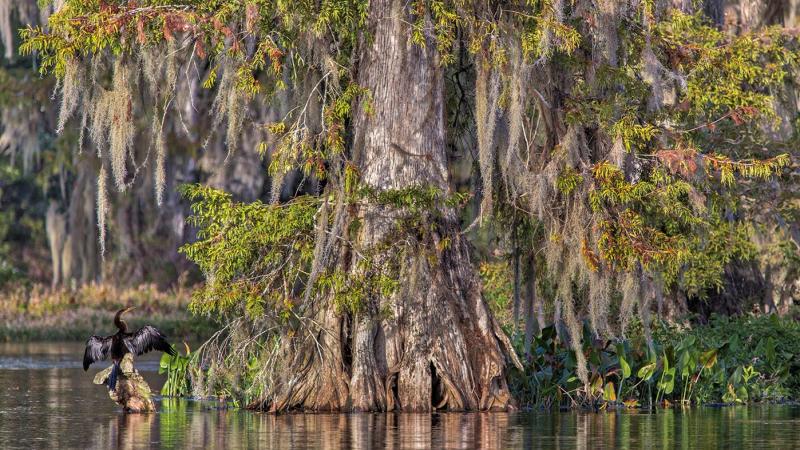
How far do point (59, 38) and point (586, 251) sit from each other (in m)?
6.30

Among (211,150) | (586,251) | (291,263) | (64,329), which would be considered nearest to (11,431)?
(291,263)

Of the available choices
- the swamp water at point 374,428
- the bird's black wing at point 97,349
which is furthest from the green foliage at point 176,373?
the bird's black wing at point 97,349

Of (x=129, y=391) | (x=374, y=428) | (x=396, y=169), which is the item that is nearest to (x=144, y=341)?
(x=129, y=391)

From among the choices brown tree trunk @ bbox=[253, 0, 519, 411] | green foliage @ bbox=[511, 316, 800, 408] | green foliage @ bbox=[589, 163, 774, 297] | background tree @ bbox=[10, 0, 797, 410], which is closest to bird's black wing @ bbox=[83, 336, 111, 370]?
background tree @ bbox=[10, 0, 797, 410]

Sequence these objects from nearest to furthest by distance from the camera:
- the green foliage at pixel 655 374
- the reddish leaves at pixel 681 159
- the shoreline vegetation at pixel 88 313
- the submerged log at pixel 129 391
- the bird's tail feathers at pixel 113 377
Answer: the bird's tail feathers at pixel 113 377 < the reddish leaves at pixel 681 159 < the submerged log at pixel 129 391 < the green foliage at pixel 655 374 < the shoreline vegetation at pixel 88 313

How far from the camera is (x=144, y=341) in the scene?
19.0 metres

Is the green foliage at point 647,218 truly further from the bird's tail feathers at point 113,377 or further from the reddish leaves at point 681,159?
the bird's tail feathers at point 113,377

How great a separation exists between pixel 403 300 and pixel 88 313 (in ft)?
75.0

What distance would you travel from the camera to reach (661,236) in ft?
61.3

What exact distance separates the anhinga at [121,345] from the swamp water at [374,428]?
604 mm

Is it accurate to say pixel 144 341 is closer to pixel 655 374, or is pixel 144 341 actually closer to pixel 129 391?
pixel 129 391

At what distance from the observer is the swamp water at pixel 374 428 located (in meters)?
14.9

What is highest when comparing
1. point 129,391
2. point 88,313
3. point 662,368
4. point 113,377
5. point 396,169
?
point 396,169

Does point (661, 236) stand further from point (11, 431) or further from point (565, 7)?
point (11, 431)
